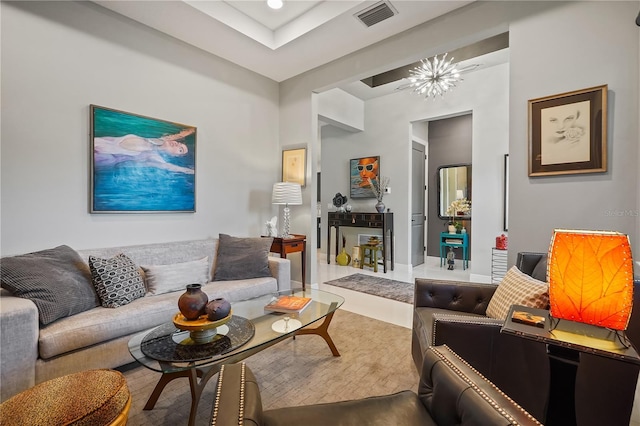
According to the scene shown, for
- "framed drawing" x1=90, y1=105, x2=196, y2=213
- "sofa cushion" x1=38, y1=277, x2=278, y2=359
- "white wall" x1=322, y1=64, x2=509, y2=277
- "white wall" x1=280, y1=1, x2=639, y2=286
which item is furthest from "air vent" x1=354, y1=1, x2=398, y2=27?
"sofa cushion" x1=38, y1=277, x2=278, y2=359

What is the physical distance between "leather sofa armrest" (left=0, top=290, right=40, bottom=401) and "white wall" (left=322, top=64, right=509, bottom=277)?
507cm

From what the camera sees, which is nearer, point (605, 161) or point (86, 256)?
point (605, 161)

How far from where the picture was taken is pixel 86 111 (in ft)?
8.82

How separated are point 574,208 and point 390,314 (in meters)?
1.94

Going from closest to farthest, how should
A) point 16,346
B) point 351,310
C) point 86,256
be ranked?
point 16,346
point 86,256
point 351,310

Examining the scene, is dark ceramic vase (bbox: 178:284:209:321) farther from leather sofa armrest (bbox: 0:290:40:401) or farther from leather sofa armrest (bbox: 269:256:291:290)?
leather sofa armrest (bbox: 269:256:291:290)

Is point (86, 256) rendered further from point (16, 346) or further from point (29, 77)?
→ point (29, 77)

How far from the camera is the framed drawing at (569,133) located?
2.18 metres

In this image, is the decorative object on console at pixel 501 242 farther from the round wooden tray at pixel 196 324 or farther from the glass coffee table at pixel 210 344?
the round wooden tray at pixel 196 324

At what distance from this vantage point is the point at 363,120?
6.05m

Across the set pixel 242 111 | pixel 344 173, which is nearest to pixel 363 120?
pixel 344 173

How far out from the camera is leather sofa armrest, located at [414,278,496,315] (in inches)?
81.0

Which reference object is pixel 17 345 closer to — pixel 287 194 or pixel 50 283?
pixel 50 283

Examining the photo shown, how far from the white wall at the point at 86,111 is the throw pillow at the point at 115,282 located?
2.06 feet
